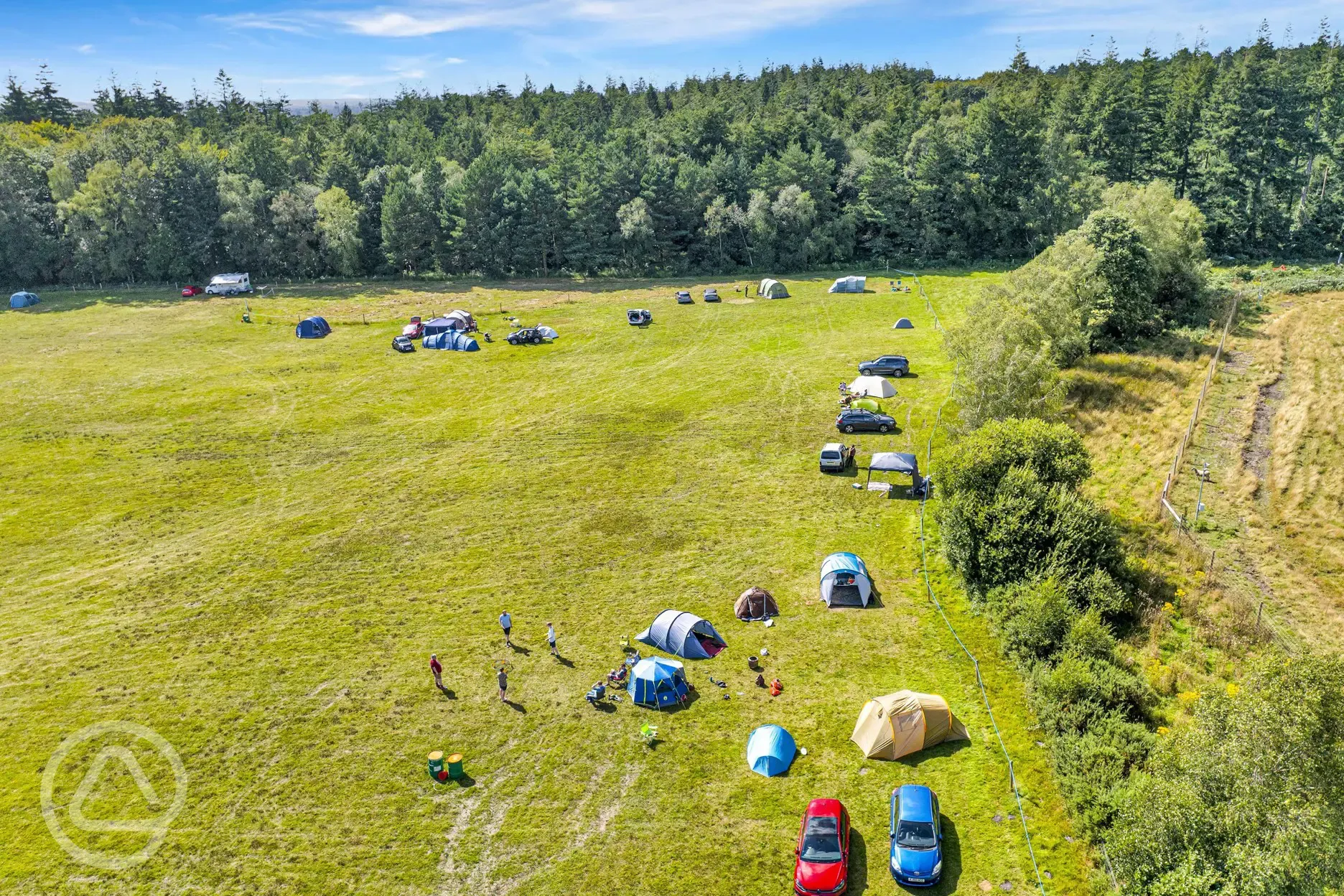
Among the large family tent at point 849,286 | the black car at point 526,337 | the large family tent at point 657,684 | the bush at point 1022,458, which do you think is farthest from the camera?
the large family tent at point 849,286

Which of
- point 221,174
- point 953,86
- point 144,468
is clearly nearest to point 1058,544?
point 144,468

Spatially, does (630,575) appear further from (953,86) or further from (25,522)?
(953,86)

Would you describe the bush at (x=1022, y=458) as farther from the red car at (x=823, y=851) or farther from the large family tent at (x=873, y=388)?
the large family tent at (x=873, y=388)

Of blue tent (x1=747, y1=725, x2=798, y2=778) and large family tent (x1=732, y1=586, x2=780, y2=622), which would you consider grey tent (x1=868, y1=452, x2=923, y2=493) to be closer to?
large family tent (x1=732, y1=586, x2=780, y2=622)

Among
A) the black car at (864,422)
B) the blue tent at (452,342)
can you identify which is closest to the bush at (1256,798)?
the black car at (864,422)

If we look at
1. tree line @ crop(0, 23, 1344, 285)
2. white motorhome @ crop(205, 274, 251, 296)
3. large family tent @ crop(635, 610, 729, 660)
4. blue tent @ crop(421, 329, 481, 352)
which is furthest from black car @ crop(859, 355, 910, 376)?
white motorhome @ crop(205, 274, 251, 296)

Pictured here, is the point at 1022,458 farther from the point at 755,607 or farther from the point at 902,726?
the point at 902,726
